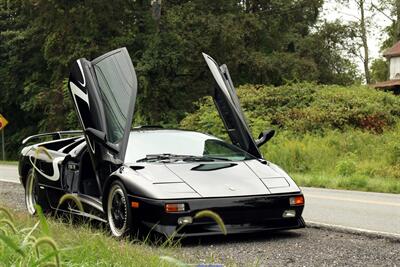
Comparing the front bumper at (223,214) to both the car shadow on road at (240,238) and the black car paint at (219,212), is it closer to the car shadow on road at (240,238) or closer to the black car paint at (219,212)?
the black car paint at (219,212)

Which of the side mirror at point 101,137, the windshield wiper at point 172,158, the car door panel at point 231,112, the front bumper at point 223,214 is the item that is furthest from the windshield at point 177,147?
the front bumper at point 223,214

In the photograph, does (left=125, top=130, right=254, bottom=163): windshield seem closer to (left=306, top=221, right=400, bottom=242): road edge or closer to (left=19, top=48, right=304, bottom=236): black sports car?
(left=19, top=48, right=304, bottom=236): black sports car

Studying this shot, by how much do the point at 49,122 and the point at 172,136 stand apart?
93.8 feet

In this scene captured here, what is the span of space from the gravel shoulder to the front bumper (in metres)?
0.16

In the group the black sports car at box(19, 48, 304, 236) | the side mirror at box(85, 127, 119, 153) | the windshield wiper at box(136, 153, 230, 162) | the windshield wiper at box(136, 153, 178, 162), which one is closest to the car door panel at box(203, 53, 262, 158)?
the black sports car at box(19, 48, 304, 236)

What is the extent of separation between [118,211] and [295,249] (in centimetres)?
178

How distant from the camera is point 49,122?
3494cm

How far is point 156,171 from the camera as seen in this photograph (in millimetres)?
6367

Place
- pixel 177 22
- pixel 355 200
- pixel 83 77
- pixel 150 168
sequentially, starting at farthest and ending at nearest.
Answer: pixel 177 22 → pixel 355 200 → pixel 83 77 → pixel 150 168

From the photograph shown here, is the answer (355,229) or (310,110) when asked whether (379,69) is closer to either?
(310,110)

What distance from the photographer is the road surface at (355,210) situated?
7.62m

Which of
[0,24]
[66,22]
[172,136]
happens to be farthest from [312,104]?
[0,24]

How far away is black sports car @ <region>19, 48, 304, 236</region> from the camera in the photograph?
6.07 m

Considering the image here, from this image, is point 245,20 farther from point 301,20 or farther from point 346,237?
point 346,237
